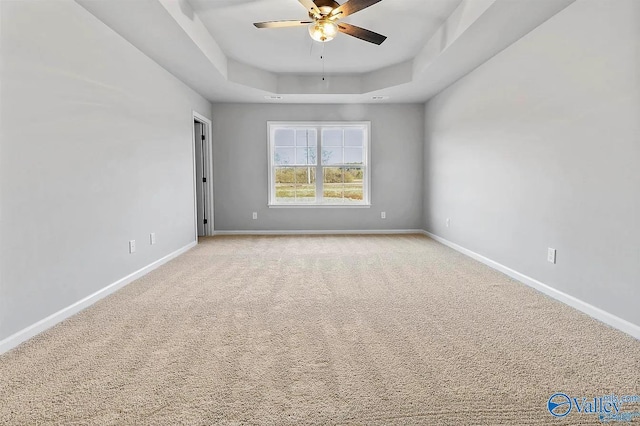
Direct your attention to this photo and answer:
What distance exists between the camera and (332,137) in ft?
19.9

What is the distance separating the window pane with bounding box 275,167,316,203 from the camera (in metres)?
6.10

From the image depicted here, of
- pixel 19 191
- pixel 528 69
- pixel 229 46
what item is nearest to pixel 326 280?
pixel 19 191

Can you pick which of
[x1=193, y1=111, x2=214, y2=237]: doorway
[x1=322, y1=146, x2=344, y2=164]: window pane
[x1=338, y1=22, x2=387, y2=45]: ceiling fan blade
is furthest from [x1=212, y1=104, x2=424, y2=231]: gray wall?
[x1=338, y1=22, x2=387, y2=45]: ceiling fan blade

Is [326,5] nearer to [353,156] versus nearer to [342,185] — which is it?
[353,156]

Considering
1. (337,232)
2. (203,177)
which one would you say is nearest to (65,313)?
(203,177)

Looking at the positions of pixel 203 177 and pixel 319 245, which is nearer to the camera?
pixel 319 245

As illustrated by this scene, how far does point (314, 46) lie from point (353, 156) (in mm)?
2370

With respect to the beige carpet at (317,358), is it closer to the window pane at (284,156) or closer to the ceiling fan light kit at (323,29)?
the ceiling fan light kit at (323,29)

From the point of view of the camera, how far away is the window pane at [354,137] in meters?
6.08

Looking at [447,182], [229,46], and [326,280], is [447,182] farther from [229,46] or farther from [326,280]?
[229,46]

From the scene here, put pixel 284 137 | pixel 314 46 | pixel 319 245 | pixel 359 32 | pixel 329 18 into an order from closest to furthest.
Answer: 1. pixel 329 18
2. pixel 359 32
3. pixel 314 46
4. pixel 319 245
5. pixel 284 137

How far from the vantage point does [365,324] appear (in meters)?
2.22

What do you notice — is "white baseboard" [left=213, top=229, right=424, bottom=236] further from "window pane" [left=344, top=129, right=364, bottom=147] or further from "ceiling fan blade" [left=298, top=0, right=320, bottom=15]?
"ceiling fan blade" [left=298, top=0, right=320, bottom=15]

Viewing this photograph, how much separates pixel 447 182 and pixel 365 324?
3.52m
